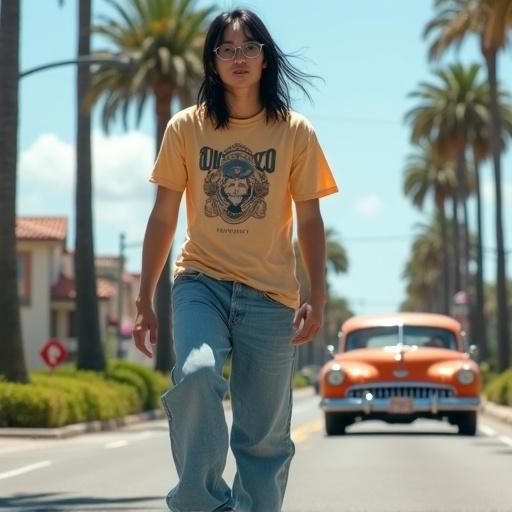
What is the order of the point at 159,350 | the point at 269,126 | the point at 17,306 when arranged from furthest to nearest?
1. the point at 159,350
2. the point at 17,306
3. the point at 269,126

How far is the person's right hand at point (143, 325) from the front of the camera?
5.94 m

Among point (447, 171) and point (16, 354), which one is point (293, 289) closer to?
point (16, 354)

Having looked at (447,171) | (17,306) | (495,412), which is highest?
(447,171)

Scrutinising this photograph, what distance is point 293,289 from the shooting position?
604cm

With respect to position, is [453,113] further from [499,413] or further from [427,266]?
[427,266]

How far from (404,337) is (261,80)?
16.3m

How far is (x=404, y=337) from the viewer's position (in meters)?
22.2

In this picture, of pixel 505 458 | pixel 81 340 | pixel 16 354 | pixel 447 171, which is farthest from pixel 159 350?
pixel 447 171

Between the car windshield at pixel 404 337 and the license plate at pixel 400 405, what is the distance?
1192mm

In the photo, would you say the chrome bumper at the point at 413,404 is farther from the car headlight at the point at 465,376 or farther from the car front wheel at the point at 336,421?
the car front wheel at the point at 336,421

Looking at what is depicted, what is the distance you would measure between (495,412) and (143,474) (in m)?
21.7

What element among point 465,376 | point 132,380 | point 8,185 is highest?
point 8,185

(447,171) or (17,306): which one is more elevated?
(447,171)

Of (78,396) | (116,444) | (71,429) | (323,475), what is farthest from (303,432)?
(323,475)
